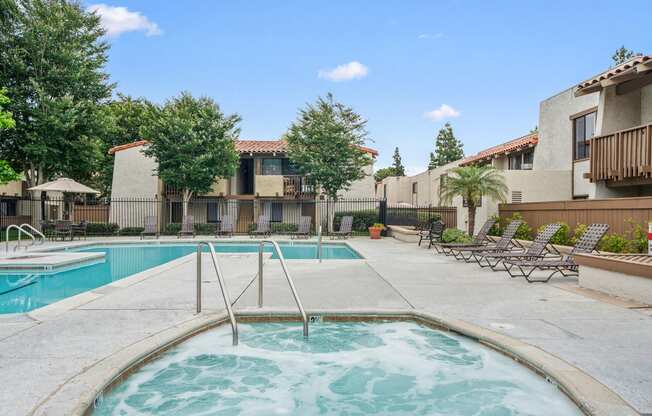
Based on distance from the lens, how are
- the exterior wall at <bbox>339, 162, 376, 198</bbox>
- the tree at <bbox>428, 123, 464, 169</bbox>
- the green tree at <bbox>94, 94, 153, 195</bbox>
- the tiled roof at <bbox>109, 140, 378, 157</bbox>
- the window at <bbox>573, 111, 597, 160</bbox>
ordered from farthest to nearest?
the tree at <bbox>428, 123, 464, 169</bbox> → the green tree at <bbox>94, 94, 153, 195</bbox> → the exterior wall at <bbox>339, 162, 376, 198</bbox> → the tiled roof at <bbox>109, 140, 378, 157</bbox> → the window at <bbox>573, 111, 597, 160</bbox>

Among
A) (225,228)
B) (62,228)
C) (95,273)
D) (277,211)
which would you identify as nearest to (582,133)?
(225,228)

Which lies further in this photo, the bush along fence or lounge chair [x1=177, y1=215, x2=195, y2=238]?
the bush along fence

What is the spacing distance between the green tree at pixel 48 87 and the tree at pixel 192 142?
2.89 metres

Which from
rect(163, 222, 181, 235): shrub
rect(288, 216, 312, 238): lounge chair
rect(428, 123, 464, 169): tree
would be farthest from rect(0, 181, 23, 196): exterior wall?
rect(428, 123, 464, 169): tree

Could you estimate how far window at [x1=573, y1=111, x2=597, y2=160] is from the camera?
52.9 feet

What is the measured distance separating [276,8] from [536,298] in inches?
580

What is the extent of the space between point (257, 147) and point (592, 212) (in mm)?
20633

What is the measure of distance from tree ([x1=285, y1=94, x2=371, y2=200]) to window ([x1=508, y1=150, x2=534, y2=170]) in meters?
7.17

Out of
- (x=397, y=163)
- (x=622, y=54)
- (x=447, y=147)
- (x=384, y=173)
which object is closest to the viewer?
(x=622, y=54)

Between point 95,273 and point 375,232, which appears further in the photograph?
point 375,232

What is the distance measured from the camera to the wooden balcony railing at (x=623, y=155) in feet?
36.3

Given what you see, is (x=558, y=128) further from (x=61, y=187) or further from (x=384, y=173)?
(x=384, y=173)

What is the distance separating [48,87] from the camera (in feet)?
68.7

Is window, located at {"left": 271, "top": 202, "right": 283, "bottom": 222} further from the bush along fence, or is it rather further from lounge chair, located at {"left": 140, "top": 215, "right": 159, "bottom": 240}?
lounge chair, located at {"left": 140, "top": 215, "right": 159, "bottom": 240}
